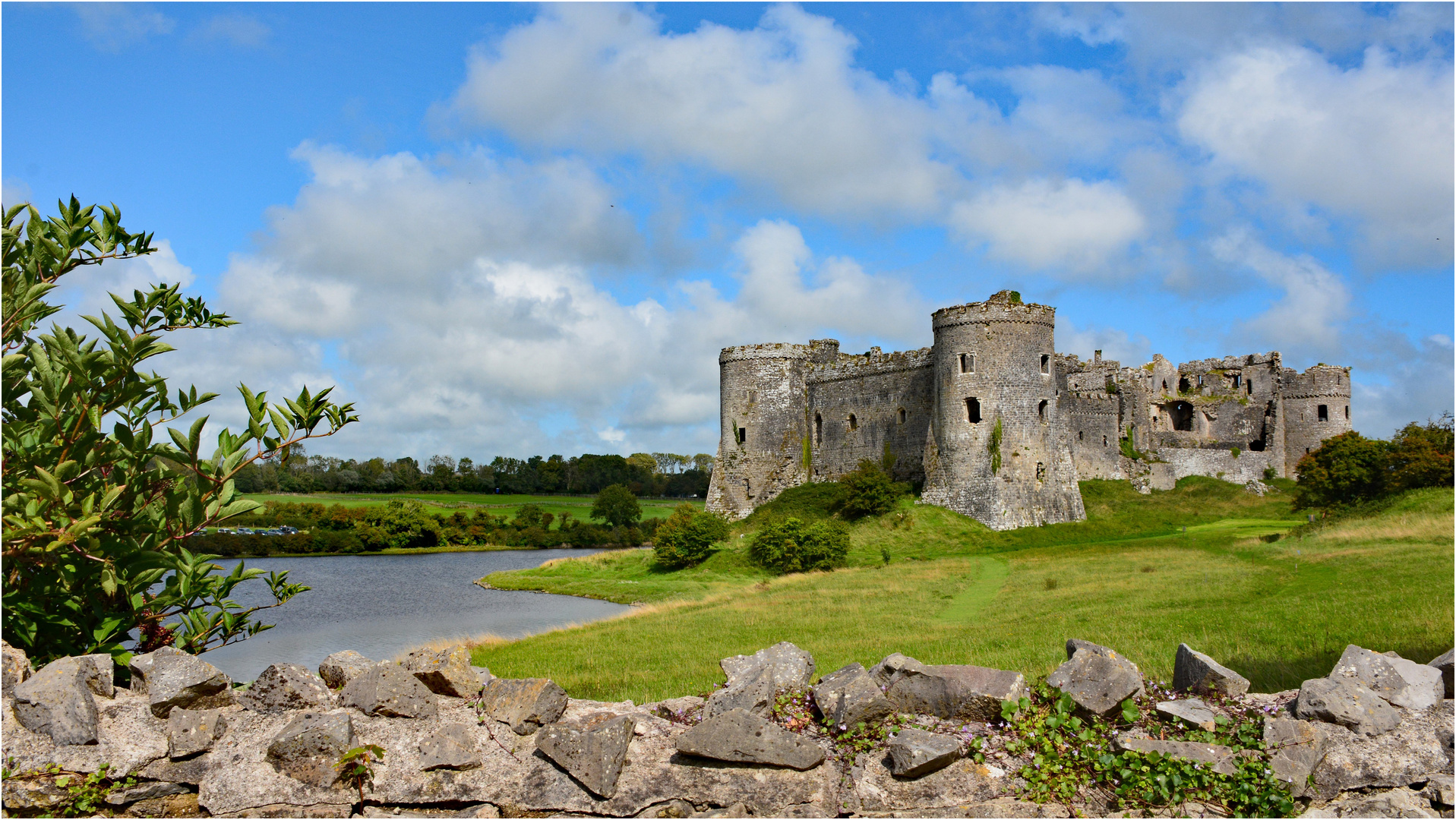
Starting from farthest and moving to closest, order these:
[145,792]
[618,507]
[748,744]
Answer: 1. [618,507]
2. [748,744]
3. [145,792]

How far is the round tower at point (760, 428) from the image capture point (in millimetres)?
45812

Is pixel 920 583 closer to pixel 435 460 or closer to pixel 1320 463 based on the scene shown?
pixel 1320 463

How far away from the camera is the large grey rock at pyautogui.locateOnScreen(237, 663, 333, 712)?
6707 mm

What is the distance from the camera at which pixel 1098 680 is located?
693 cm

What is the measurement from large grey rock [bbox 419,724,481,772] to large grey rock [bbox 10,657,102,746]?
2130mm

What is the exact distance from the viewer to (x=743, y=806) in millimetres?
6180

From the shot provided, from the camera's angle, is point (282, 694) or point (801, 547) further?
point (801, 547)

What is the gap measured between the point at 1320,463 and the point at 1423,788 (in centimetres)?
3100

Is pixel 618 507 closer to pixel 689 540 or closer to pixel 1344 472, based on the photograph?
pixel 689 540

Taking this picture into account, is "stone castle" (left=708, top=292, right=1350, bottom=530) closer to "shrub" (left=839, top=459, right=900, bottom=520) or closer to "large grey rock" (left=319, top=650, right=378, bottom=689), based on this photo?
"shrub" (left=839, top=459, right=900, bottom=520)

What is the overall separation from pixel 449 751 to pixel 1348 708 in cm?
643

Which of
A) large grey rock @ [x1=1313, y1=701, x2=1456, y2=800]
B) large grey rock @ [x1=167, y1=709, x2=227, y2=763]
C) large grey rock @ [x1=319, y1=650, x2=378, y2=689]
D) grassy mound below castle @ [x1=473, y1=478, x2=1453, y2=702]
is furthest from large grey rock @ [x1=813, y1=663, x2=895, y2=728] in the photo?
large grey rock @ [x1=167, y1=709, x2=227, y2=763]

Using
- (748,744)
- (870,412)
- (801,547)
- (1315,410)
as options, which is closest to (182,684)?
(748,744)

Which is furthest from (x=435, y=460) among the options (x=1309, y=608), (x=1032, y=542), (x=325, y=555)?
(x=1309, y=608)
